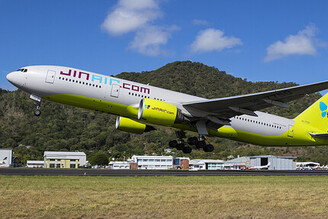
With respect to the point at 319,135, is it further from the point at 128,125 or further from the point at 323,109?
the point at 128,125

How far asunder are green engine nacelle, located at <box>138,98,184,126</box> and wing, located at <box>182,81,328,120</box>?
2.05 m

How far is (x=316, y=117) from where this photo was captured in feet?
130

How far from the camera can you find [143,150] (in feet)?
476

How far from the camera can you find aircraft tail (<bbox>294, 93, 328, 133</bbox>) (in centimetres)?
3947

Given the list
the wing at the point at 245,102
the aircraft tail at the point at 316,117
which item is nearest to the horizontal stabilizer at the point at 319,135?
the aircraft tail at the point at 316,117

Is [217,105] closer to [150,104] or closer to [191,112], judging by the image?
[191,112]

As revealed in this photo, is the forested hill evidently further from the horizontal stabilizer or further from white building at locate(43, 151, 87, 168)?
the horizontal stabilizer

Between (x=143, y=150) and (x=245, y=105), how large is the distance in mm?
116759

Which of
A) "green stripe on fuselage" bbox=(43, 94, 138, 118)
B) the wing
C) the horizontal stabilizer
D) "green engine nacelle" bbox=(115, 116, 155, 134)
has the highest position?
the wing

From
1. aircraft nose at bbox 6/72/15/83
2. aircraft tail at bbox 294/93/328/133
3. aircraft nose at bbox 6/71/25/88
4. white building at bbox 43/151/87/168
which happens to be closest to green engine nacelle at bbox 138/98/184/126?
aircraft nose at bbox 6/71/25/88

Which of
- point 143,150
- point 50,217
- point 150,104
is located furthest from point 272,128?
point 143,150

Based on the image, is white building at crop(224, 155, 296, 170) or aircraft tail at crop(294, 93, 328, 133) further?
white building at crop(224, 155, 296, 170)

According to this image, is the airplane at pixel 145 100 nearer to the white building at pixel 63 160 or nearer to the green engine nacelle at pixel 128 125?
the green engine nacelle at pixel 128 125

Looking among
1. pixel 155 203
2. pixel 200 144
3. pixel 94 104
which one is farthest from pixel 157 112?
pixel 155 203
